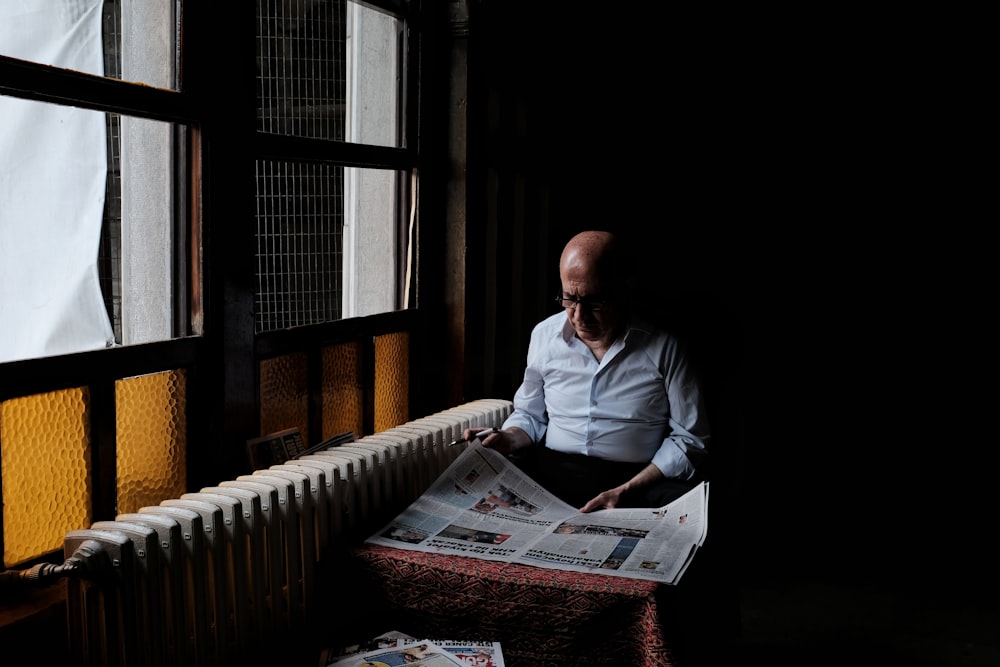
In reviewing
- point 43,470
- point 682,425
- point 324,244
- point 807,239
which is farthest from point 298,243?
point 807,239

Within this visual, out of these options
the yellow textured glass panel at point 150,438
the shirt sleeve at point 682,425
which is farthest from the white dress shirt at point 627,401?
the yellow textured glass panel at point 150,438

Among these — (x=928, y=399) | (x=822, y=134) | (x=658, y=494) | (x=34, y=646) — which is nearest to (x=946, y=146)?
(x=822, y=134)

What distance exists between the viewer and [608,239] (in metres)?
2.27

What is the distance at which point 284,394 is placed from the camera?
2.36 meters

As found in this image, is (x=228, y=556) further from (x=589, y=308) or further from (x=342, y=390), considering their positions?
(x=589, y=308)

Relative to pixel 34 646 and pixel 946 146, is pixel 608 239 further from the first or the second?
pixel 946 146

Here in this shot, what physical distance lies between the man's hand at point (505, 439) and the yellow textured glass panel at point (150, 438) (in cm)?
75

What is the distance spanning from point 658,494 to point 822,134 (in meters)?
2.91

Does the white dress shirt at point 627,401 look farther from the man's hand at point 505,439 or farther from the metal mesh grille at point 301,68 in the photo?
the metal mesh grille at point 301,68

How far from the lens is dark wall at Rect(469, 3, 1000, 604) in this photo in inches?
166

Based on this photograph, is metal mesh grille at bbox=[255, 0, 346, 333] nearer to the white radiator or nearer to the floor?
the white radiator

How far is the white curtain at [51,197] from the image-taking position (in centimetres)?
160

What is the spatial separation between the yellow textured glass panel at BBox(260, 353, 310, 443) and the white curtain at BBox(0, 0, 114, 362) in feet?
1.76

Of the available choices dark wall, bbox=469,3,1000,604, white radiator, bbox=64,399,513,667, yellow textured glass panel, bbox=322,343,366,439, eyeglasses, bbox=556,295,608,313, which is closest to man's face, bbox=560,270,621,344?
eyeglasses, bbox=556,295,608,313
